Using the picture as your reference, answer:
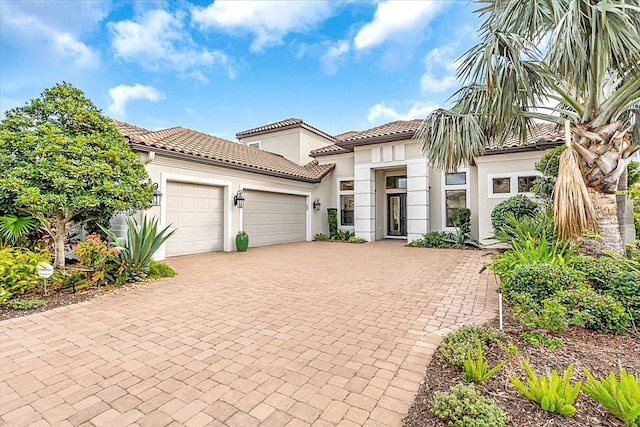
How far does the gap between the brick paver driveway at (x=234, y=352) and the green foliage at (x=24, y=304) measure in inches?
19.2

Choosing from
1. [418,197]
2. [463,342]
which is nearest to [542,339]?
[463,342]

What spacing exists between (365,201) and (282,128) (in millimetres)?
7107

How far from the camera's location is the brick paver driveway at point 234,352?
228cm

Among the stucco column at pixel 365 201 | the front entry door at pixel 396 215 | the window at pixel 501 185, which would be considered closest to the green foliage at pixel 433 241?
the stucco column at pixel 365 201

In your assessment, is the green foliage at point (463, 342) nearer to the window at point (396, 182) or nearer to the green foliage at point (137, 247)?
the green foliage at point (137, 247)

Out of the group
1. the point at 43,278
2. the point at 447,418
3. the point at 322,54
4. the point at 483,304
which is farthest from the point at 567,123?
the point at 322,54

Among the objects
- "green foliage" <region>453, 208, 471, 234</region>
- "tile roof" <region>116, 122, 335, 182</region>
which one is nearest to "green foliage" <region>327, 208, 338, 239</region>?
"tile roof" <region>116, 122, 335, 182</region>

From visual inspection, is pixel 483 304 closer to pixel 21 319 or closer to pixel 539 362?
pixel 539 362

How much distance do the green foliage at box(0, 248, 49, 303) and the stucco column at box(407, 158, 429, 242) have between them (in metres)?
12.1

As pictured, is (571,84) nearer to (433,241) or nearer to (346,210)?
(433,241)

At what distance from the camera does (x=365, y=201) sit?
14.4 metres

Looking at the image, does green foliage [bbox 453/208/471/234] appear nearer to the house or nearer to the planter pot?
the house

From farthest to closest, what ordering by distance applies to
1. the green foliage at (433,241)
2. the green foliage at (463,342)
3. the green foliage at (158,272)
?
the green foliage at (433,241) < the green foliage at (158,272) < the green foliage at (463,342)

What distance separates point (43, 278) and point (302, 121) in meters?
14.2
